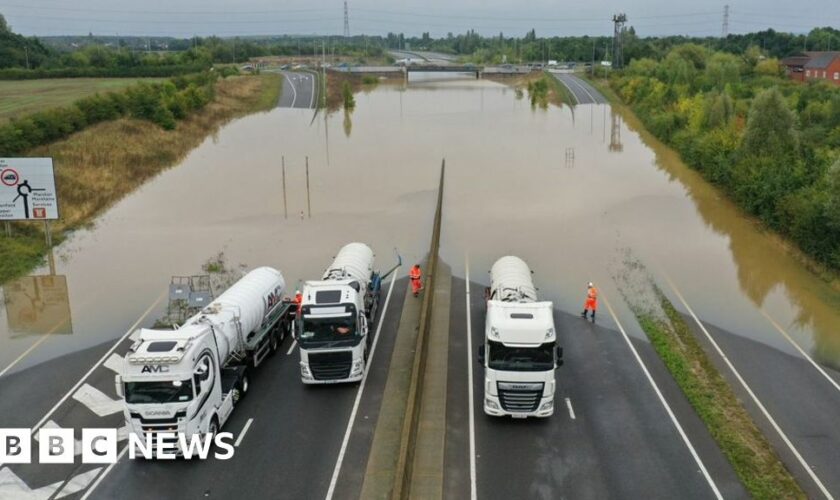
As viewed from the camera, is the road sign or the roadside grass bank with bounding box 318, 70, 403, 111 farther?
the roadside grass bank with bounding box 318, 70, 403, 111

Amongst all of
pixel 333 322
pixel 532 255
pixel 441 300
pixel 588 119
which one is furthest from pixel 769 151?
pixel 588 119

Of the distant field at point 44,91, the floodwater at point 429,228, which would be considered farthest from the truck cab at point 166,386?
the distant field at point 44,91

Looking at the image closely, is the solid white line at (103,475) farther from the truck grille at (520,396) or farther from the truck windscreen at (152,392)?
the truck grille at (520,396)

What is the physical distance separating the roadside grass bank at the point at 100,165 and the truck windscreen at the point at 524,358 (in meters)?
24.7

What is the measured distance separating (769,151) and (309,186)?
3107 centimetres

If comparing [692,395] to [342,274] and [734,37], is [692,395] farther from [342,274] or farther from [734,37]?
[734,37]

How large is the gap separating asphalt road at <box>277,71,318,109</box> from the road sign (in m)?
67.8

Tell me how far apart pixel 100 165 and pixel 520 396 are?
4400 centimetres

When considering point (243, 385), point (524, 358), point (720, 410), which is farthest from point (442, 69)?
point (524, 358)

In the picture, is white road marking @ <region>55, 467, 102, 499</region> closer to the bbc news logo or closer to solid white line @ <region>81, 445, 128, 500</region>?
solid white line @ <region>81, 445, 128, 500</region>

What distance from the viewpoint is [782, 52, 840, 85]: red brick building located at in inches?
4348

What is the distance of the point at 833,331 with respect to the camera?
1077 inches

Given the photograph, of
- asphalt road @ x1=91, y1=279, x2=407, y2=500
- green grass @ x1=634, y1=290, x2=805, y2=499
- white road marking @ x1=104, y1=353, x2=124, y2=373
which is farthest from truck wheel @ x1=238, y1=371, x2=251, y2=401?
green grass @ x1=634, y1=290, x2=805, y2=499

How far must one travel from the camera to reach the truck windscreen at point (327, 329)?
21062 mm
